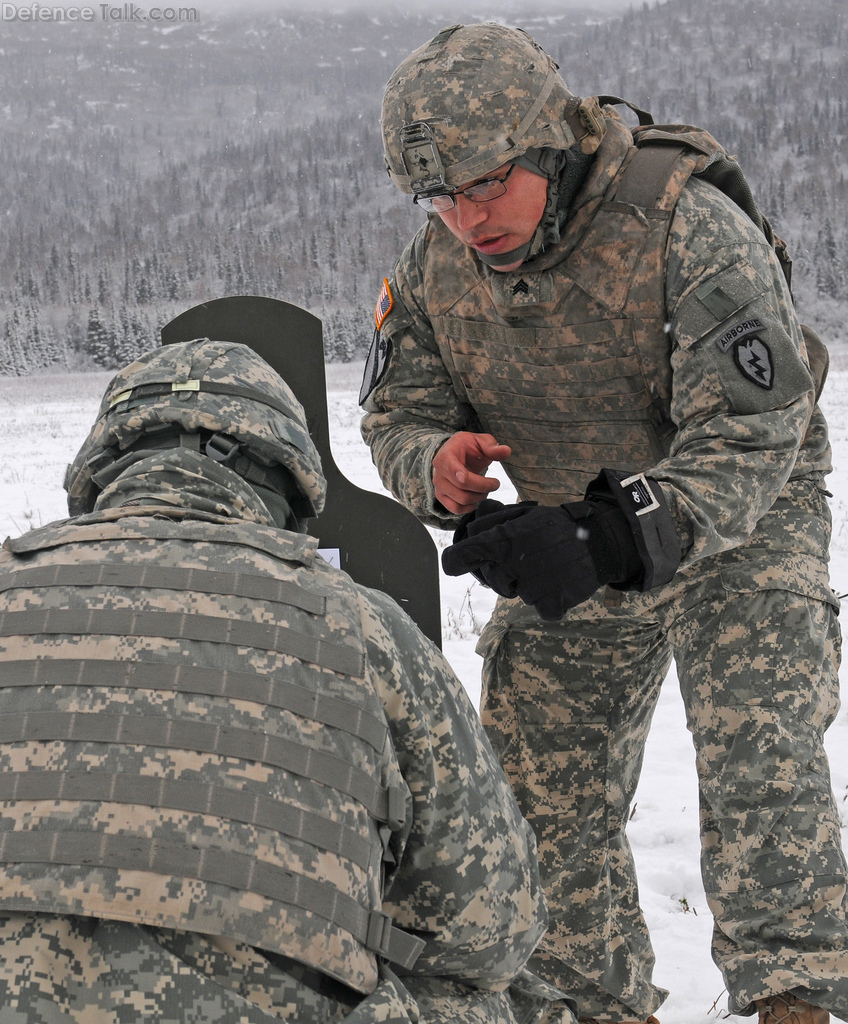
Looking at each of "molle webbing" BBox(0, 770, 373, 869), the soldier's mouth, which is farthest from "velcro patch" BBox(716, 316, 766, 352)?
"molle webbing" BBox(0, 770, 373, 869)

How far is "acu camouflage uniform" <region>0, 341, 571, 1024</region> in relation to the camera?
48.0 inches

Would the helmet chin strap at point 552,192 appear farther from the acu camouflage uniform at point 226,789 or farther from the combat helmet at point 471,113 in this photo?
the acu camouflage uniform at point 226,789

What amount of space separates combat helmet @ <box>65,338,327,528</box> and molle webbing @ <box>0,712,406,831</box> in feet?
1.82

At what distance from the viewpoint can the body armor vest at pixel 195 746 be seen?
124 centimetres

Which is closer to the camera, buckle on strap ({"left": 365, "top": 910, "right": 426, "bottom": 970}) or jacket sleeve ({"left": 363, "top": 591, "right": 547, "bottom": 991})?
buckle on strap ({"left": 365, "top": 910, "right": 426, "bottom": 970})

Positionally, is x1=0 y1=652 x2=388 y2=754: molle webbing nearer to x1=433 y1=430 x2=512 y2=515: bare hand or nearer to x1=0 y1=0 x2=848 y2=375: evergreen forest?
x1=433 y1=430 x2=512 y2=515: bare hand

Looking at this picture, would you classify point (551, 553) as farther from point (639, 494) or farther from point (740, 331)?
point (740, 331)

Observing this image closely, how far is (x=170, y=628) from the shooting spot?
138 cm

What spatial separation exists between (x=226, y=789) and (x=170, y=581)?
0.30 m

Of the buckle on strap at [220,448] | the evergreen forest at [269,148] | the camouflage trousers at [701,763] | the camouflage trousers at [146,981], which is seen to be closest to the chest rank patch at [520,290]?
the camouflage trousers at [701,763]

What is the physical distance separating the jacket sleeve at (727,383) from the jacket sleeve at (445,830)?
737 millimetres

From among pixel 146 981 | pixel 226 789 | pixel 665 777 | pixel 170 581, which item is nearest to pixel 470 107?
pixel 170 581

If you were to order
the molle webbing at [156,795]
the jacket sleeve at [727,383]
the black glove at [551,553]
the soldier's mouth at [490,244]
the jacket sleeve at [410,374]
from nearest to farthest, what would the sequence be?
1. the molle webbing at [156,795]
2. the black glove at [551,553]
3. the jacket sleeve at [727,383]
4. the soldier's mouth at [490,244]
5. the jacket sleeve at [410,374]

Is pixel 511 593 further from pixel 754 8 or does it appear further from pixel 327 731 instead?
pixel 754 8
